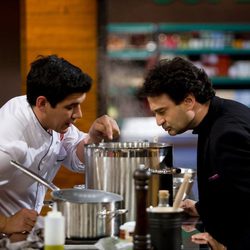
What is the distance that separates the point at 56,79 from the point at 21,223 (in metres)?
0.61

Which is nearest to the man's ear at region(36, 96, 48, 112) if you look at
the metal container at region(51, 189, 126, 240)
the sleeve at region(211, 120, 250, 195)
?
the metal container at region(51, 189, 126, 240)

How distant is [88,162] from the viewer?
2.67 m

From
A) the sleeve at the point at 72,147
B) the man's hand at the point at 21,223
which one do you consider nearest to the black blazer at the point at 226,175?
the man's hand at the point at 21,223

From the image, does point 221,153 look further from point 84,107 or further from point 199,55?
point 199,55

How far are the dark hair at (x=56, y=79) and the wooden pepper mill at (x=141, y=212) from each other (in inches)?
34.0

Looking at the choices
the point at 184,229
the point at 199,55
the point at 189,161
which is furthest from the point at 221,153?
the point at 199,55

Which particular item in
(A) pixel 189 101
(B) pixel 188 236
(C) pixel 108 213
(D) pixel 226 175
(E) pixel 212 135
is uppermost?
(A) pixel 189 101

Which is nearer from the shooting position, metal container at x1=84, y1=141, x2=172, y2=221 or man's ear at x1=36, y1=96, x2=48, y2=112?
metal container at x1=84, y1=141, x2=172, y2=221

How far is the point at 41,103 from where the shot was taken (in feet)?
9.59

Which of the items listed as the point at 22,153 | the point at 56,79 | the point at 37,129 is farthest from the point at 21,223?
the point at 56,79

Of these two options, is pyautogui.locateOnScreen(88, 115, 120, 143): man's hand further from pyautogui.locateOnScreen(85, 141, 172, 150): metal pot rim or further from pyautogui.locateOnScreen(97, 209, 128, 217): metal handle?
pyautogui.locateOnScreen(97, 209, 128, 217): metal handle

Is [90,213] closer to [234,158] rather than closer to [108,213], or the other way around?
[108,213]

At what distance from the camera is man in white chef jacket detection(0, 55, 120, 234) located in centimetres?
280

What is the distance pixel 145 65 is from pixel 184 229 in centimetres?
632
